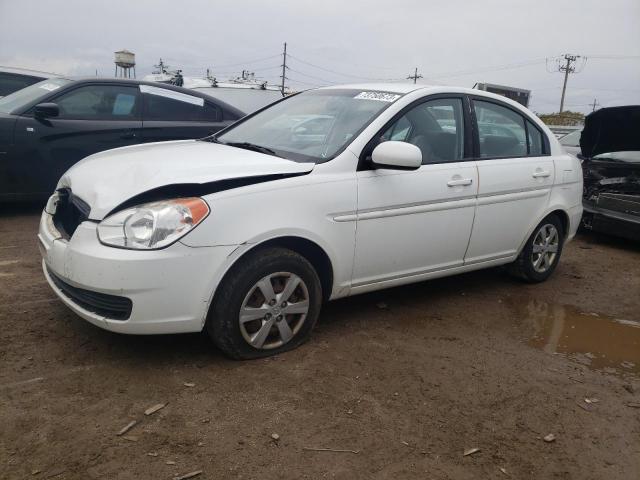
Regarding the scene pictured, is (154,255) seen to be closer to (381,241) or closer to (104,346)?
(104,346)

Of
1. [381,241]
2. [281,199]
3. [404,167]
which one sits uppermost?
[404,167]

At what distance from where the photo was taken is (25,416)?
2498 millimetres

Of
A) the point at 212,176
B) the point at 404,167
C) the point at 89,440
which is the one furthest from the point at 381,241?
the point at 89,440

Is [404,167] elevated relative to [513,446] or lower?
elevated

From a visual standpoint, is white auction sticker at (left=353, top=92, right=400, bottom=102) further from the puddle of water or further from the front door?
the puddle of water

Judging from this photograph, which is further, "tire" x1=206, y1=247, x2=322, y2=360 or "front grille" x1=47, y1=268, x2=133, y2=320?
"tire" x1=206, y1=247, x2=322, y2=360

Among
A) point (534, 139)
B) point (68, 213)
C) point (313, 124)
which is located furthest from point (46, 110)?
point (534, 139)

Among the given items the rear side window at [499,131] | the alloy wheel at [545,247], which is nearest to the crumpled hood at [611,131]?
the alloy wheel at [545,247]

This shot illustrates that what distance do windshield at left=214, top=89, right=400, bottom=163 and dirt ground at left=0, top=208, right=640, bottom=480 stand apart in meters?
1.20

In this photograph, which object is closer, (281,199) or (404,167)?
(281,199)

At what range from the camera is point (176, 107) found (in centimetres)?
668

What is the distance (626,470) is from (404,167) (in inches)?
75.7

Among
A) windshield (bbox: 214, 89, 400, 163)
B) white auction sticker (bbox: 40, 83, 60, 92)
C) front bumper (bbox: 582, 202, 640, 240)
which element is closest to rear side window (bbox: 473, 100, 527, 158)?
windshield (bbox: 214, 89, 400, 163)

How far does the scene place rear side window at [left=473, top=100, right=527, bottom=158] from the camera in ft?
14.1
